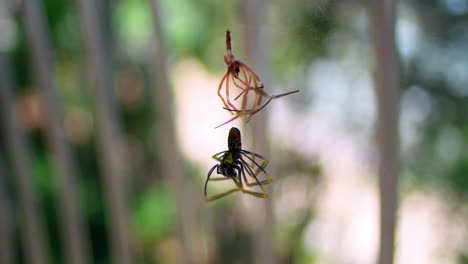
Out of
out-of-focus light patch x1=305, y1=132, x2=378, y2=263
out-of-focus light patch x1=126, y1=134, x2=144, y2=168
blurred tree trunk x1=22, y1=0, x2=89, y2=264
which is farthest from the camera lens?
out-of-focus light patch x1=126, y1=134, x2=144, y2=168

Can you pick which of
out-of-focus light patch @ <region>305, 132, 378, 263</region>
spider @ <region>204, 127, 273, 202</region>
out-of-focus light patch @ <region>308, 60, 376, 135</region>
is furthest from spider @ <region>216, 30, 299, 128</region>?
out-of-focus light patch @ <region>305, 132, 378, 263</region>

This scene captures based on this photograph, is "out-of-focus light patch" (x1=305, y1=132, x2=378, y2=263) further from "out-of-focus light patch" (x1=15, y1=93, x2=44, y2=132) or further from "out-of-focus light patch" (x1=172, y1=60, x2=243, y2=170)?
"out-of-focus light patch" (x1=15, y1=93, x2=44, y2=132)

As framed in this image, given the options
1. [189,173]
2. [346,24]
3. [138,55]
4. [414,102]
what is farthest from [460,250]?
[138,55]

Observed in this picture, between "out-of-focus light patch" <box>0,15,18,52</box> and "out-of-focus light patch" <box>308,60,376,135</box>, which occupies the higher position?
"out-of-focus light patch" <box>0,15,18,52</box>

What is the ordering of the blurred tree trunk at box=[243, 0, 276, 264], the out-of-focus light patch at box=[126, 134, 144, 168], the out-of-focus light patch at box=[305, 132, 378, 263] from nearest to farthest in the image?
1. the blurred tree trunk at box=[243, 0, 276, 264]
2. the out-of-focus light patch at box=[305, 132, 378, 263]
3. the out-of-focus light patch at box=[126, 134, 144, 168]

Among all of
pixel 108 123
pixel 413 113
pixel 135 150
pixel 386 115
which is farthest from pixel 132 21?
pixel 386 115

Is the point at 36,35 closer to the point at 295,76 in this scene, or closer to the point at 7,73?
the point at 7,73

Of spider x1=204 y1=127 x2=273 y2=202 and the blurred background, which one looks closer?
spider x1=204 y1=127 x2=273 y2=202

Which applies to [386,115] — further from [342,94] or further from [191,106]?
[191,106]
